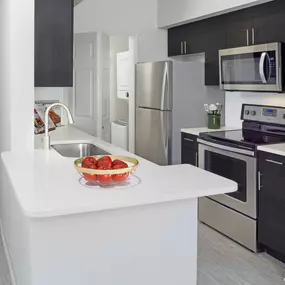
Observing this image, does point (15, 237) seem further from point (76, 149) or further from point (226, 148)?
point (226, 148)

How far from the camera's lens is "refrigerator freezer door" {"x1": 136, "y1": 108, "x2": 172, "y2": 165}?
4.64m

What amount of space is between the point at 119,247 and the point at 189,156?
7.78ft

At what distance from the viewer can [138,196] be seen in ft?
5.94

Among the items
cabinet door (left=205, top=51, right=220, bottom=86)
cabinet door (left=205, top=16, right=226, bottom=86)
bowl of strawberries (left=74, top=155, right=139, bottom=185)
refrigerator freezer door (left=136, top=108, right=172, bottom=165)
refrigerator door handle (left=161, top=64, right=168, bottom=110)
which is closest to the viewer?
bowl of strawberries (left=74, top=155, right=139, bottom=185)

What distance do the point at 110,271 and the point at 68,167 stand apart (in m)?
0.73

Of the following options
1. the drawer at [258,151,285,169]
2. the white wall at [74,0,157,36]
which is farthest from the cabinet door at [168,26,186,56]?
the drawer at [258,151,285,169]

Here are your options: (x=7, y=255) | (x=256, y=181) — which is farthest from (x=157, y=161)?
(x=7, y=255)

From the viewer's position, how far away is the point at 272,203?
313 centimetres

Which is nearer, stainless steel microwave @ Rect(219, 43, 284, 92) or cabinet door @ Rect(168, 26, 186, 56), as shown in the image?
stainless steel microwave @ Rect(219, 43, 284, 92)

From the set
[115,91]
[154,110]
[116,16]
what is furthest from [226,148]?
[115,91]

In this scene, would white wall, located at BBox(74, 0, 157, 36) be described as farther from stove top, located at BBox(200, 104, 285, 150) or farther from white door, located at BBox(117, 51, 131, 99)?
stove top, located at BBox(200, 104, 285, 150)

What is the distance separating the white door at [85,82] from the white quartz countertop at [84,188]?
259 cm

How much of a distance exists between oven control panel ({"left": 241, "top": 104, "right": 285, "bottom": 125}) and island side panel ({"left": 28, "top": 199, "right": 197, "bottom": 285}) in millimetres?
1974

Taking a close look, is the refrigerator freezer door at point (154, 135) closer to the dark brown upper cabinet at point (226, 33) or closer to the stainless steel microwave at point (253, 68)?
the dark brown upper cabinet at point (226, 33)
